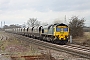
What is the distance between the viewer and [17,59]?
39.8 feet

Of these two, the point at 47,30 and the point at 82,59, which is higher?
the point at 47,30

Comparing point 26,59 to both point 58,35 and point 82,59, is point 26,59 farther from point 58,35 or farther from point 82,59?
point 58,35

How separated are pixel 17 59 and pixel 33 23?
307 ft

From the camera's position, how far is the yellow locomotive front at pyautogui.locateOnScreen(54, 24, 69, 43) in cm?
2711

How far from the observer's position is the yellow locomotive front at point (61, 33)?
27109 mm

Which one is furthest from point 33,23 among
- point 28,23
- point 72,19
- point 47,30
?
point 47,30

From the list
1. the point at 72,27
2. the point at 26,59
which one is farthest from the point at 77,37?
the point at 26,59

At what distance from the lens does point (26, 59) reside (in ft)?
39.4

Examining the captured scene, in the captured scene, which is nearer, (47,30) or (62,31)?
(62,31)

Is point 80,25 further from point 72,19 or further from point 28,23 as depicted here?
point 28,23

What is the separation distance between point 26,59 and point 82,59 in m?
4.02

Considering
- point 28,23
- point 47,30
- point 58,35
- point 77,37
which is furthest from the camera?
point 28,23

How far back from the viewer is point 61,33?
2753cm

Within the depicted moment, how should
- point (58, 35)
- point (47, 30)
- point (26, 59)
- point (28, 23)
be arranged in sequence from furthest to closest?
point (28, 23) < point (47, 30) < point (58, 35) < point (26, 59)
